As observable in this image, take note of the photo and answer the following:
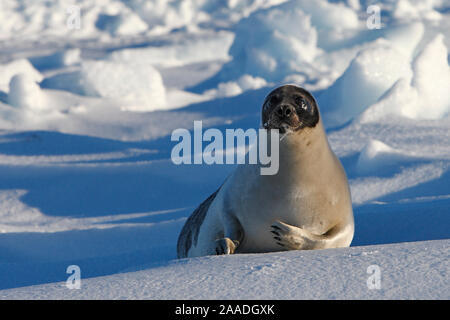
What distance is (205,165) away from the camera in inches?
235

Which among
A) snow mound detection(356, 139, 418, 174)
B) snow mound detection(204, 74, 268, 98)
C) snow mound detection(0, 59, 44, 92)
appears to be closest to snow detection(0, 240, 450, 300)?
snow mound detection(356, 139, 418, 174)

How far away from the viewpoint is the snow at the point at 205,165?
2.13 m

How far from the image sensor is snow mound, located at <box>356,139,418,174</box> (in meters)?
5.12

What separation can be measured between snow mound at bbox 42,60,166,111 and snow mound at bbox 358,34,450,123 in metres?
Result: 3.74

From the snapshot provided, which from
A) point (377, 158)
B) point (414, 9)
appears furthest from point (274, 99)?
point (414, 9)

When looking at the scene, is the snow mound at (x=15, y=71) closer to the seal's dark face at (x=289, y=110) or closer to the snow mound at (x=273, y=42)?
the snow mound at (x=273, y=42)

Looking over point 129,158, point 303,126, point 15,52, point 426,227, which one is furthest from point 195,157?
point 15,52

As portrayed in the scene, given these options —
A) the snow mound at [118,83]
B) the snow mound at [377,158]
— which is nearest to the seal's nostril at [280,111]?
the snow mound at [377,158]

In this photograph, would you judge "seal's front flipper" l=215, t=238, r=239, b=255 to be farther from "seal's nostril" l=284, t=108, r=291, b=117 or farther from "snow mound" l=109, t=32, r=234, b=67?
"snow mound" l=109, t=32, r=234, b=67

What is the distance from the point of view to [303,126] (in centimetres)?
262

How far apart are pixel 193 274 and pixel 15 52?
44.1 ft

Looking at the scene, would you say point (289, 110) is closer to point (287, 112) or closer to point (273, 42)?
point (287, 112)

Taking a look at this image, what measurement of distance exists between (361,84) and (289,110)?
474cm
